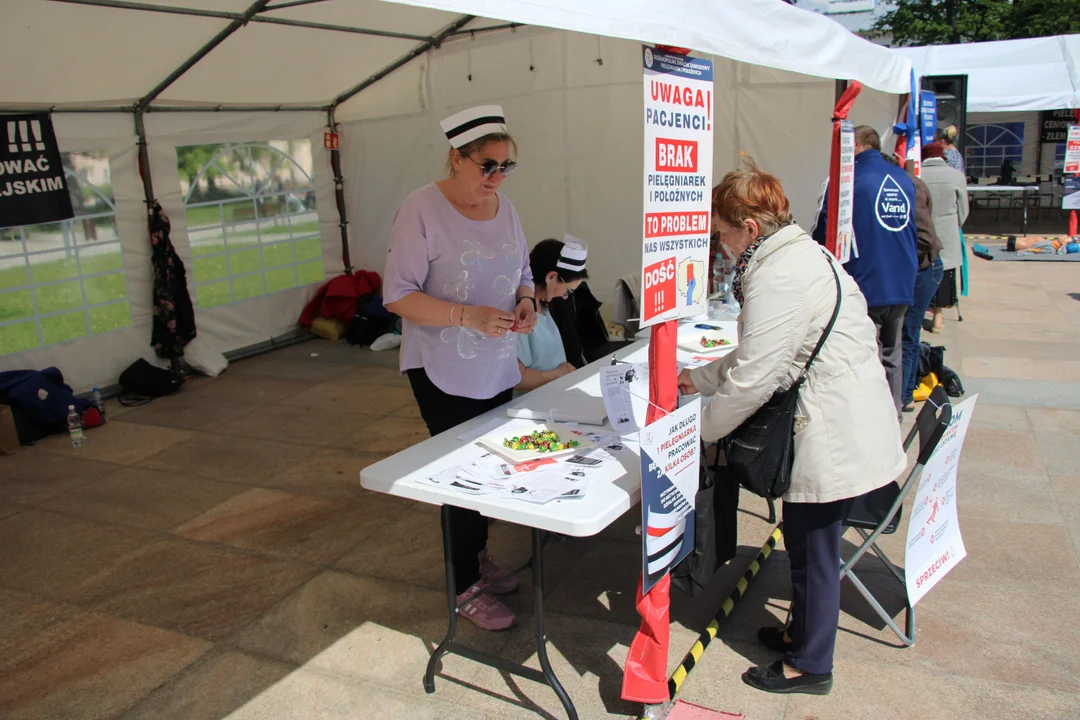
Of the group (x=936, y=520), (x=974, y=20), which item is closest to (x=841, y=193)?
(x=936, y=520)

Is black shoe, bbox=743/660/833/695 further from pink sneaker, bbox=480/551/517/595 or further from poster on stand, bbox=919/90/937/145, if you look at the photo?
poster on stand, bbox=919/90/937/145

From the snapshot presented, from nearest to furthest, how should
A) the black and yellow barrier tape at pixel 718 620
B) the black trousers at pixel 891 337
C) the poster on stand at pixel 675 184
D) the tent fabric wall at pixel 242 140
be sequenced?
the poster on stand at pixel 675 184 → the black and yellow barrier tape at pixel 718 620 → the black trousers at pixel 891 337 → the tent fabric wall at pixel 242 140

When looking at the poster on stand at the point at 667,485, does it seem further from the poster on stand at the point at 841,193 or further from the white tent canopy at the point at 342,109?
→ the white tent canopy at the point at 342,109

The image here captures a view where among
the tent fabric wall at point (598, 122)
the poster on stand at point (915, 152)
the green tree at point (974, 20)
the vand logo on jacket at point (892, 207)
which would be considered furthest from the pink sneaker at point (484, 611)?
the green tree at point (974, 20)

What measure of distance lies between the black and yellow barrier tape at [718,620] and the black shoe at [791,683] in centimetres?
20

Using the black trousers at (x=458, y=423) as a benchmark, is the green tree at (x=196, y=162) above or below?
above

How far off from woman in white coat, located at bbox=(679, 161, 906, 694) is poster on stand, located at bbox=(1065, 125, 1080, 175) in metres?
12.1

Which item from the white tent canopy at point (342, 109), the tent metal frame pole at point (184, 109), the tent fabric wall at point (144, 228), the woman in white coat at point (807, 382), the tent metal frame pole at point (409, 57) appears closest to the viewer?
the woman in white coat at point (807, 382)

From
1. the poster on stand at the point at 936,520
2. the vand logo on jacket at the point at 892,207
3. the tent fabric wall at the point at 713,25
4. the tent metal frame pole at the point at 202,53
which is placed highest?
the tent metal frame pole at the point at 202,53

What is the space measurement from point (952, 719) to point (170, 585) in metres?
3.00

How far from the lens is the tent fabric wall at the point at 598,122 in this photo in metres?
7.09

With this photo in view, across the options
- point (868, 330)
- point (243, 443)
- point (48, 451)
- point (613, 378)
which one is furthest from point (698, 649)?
point (48, 451)

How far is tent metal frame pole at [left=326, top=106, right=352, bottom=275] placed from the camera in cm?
864

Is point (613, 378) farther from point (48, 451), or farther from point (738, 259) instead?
point (48, 451)
